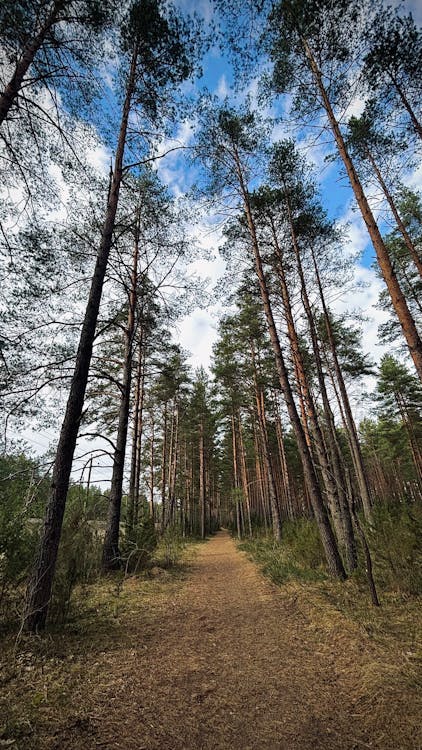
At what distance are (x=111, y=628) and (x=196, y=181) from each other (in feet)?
33.4

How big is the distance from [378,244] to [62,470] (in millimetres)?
7098

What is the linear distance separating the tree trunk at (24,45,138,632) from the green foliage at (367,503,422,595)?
17.9 feet

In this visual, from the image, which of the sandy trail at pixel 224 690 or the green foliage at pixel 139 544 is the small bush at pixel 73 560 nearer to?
the green foliage at pixel 139 544

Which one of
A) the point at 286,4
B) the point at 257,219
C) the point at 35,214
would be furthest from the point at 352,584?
the point at 286,4

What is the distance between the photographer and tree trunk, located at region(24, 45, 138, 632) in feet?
11.8

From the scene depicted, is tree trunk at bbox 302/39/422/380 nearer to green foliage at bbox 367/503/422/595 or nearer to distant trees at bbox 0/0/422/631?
distant trees at bbox 0/0/422/631

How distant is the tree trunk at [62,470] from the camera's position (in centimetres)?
361

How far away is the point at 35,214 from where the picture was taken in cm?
511

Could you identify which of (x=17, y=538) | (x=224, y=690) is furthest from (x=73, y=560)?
(x=224, y=690)

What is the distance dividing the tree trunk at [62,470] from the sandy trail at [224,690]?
43.8 inches

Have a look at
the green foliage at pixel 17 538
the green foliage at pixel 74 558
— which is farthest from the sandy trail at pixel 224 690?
the green foliage at pixel 17 538

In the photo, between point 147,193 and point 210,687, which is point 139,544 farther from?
point 147,193

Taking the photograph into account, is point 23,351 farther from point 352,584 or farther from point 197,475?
point 197,475

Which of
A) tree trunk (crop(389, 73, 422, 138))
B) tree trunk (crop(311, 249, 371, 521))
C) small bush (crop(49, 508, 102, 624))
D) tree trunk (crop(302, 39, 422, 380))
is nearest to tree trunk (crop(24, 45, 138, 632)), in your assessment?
small bush (crop(49, 508, 102, 624))
